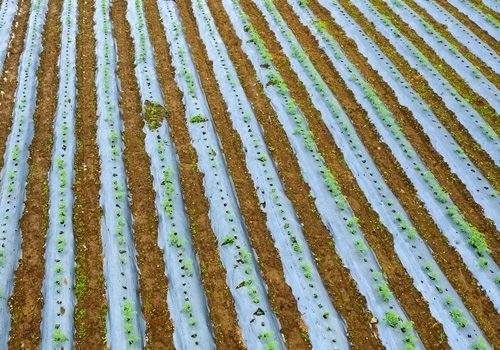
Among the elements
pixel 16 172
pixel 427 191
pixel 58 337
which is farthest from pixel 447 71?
pixel 58 337

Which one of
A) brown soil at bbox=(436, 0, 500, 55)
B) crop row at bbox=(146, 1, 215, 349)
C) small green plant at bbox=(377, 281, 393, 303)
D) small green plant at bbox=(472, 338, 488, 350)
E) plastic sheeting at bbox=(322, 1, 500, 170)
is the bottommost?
small green plant at bbox=(472, 338, 488, 350)

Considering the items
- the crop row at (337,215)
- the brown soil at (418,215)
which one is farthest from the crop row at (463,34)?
the crop row at (337,215)

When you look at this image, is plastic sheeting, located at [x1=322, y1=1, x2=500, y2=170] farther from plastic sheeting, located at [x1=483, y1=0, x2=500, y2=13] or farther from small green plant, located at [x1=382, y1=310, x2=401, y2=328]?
small green plant, located at [x1=382, y1=310, x2=401, y2=328]

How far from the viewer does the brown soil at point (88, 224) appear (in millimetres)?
7734

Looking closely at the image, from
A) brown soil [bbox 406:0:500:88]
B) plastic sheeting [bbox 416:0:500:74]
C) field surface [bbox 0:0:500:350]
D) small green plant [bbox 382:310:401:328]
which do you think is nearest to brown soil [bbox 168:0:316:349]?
field surface [bbox 0:0:500:350]

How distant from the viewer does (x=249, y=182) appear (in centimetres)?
1020

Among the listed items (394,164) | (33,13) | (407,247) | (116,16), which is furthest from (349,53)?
(33,13)

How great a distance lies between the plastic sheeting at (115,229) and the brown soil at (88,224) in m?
0.13

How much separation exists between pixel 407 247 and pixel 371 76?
6231 mm

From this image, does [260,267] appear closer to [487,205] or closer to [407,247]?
[407,247]

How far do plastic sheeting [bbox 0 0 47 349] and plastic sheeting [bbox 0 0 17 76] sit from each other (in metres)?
0.59

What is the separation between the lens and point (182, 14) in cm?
1612

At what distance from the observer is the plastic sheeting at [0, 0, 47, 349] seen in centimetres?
824

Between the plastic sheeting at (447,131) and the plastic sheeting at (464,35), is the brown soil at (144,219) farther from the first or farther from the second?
the plastic sheeting at (464,35)
